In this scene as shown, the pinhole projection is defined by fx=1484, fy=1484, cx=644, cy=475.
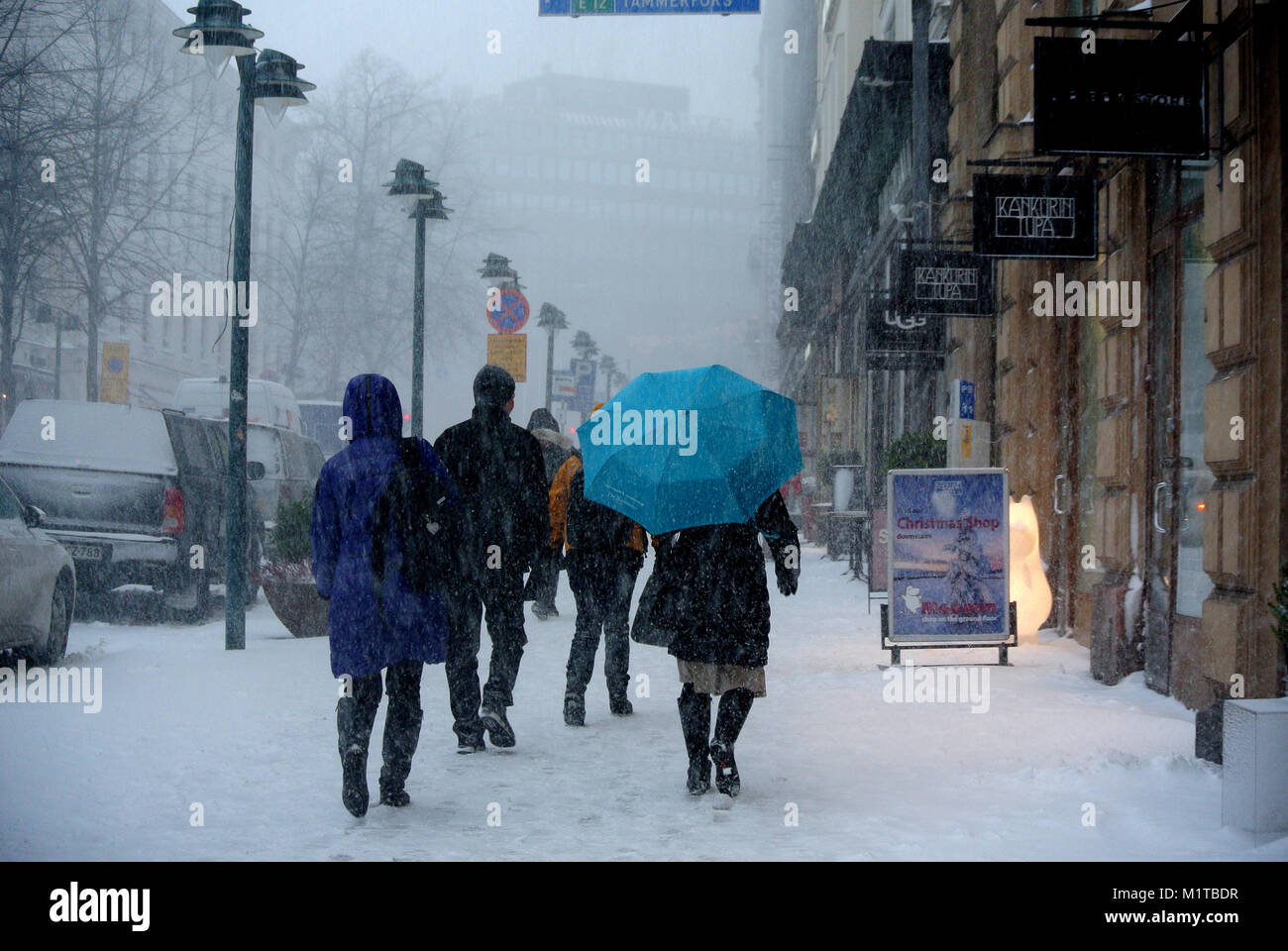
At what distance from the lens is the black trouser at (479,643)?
24.5ft

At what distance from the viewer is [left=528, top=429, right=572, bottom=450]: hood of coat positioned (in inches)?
547

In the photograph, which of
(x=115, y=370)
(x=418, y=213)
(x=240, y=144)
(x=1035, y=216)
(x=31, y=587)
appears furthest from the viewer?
(x=115, y=370)

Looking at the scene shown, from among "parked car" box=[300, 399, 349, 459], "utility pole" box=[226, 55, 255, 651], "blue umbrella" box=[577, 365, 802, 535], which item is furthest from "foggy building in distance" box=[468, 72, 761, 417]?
"blue umbrella" box=[577, 365, 802, 535]

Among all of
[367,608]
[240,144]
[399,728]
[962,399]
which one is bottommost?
[399,728]

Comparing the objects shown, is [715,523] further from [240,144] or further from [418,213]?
[418,213]

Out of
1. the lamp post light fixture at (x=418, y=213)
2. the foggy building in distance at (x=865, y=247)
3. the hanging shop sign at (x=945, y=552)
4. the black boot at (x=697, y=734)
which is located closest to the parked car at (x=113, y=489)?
the lamp post light fixture at (x=418, y=213)

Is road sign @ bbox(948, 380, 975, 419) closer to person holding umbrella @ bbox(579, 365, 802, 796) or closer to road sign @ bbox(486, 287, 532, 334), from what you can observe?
person holding umbrella @ bbox(579, 365, 802, 796)

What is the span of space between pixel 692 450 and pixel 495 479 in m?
1.55

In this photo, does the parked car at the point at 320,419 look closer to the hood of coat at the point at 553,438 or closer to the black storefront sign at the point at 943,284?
the hood of coat at the point at 553,438

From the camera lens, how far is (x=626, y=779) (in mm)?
7238

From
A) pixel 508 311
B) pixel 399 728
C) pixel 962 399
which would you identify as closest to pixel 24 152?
pixel 508 311

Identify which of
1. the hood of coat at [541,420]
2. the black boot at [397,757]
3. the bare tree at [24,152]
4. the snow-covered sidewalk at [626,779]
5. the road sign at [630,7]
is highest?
the bare tree at [24,152]
